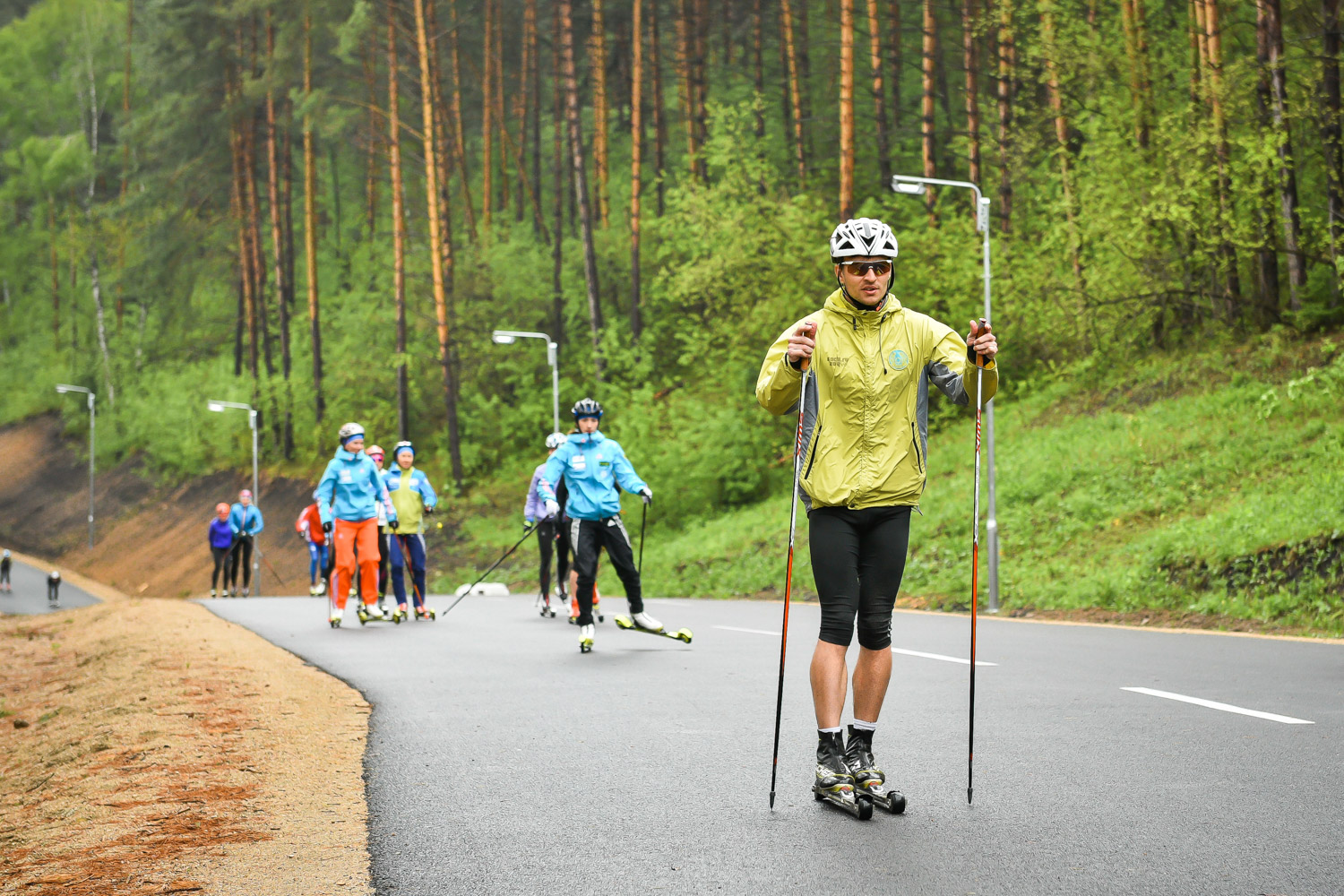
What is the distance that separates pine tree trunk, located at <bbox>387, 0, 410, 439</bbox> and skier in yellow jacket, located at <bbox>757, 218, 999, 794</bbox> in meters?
37.1

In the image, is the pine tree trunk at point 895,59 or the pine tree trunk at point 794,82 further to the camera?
the pine tree trunk at point 794,82

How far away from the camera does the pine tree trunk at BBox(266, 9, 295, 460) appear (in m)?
48.7

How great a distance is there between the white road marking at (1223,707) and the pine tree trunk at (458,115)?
1471 inches

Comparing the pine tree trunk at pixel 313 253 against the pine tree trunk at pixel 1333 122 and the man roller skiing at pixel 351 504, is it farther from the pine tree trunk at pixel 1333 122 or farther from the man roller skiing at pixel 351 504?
the pine tree trunk at pixel 1333 122

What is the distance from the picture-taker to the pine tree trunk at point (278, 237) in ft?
160

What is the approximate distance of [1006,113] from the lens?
30.0 m

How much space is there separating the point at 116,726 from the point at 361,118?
35444mm

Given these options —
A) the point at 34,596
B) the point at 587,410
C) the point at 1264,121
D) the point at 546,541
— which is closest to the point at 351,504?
the point at 546,541

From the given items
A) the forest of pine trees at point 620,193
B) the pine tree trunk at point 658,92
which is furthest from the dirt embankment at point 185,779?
the pine tree trunk at point 658,92

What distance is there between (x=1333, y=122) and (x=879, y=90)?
46.4 feet

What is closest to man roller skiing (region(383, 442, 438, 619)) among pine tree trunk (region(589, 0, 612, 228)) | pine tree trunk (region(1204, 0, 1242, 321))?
pine tree trunk (region(1204, 0, 1242, 321))

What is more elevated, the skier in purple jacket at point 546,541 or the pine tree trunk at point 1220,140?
the pine tree trunk at point 1220,140

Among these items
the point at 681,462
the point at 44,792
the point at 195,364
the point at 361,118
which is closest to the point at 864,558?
the point at 44,792

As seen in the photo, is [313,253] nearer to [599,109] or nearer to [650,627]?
[599,109]
